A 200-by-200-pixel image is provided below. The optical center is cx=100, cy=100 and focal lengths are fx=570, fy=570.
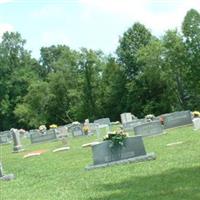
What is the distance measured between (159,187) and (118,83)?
52146mm

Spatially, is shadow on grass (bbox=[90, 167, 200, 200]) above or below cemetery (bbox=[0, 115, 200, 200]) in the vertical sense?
below

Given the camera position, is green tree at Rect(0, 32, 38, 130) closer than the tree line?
No

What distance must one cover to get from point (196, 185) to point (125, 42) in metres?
54.9

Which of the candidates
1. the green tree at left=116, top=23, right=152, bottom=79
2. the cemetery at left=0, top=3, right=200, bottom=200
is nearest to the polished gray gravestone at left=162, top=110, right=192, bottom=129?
the cemetery at left=0, top=3, right=200, bottom=200

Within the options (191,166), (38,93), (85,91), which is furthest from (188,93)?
(191,166)

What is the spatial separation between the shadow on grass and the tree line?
43851 mm

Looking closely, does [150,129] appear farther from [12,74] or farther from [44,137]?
[12,74]

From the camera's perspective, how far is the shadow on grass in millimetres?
9769

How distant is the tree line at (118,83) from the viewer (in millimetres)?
56844

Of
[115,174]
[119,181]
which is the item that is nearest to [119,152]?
[115,174]

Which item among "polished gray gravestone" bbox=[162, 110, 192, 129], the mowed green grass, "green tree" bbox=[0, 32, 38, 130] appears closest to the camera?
the mowed green grass

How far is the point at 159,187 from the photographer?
10.6 m

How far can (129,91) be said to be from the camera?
60.3m

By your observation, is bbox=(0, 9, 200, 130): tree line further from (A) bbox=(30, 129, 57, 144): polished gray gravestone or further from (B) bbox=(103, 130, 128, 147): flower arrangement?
(B) bbox=(103, 130, 128, 147): flower arrangement
